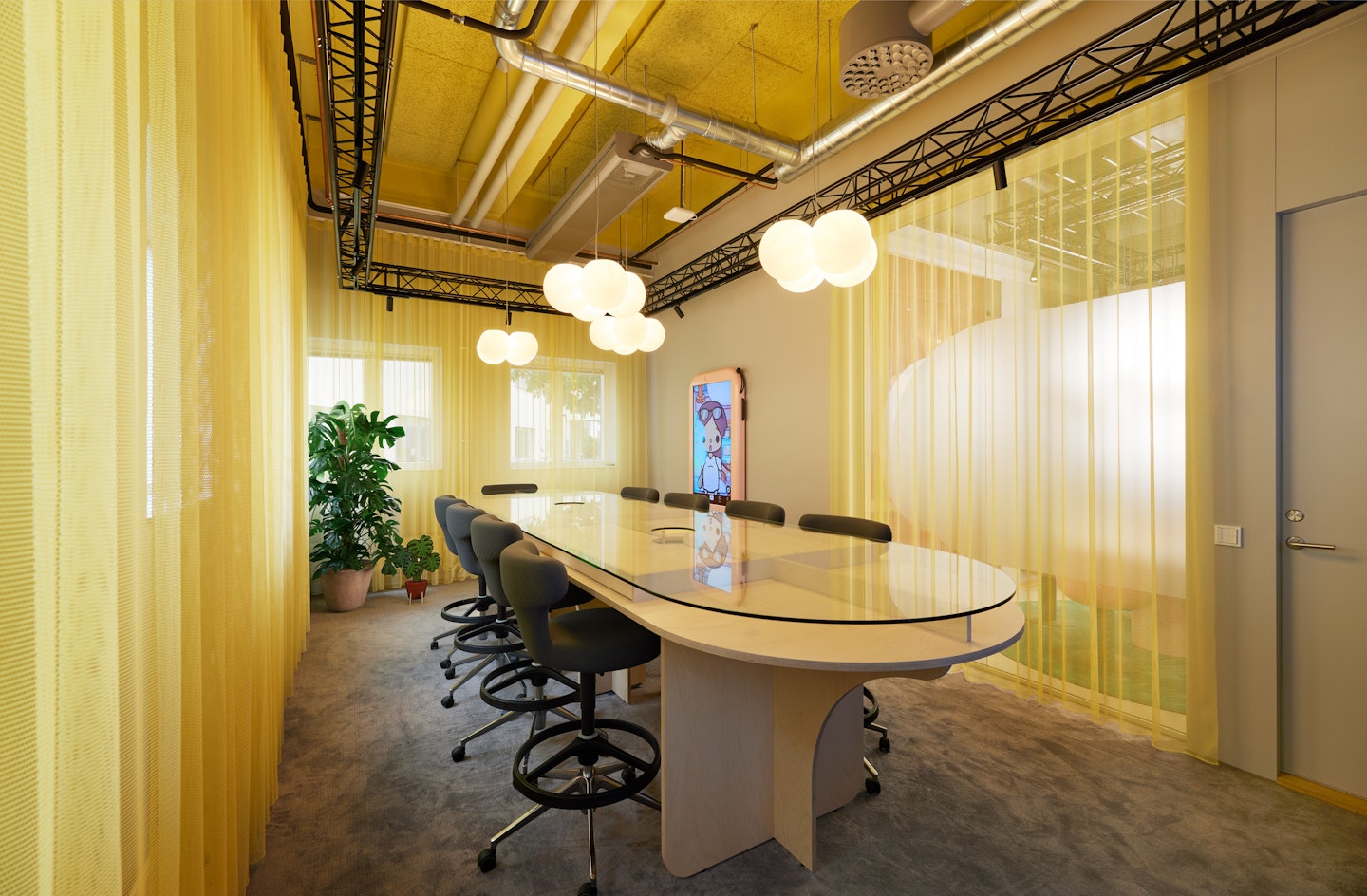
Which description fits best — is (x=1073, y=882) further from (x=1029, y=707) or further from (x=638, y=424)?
(x=638, y=424)

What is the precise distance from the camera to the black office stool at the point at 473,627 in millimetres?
3176

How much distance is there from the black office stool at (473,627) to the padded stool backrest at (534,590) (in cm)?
98

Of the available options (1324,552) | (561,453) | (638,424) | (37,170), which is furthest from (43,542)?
(638,424)

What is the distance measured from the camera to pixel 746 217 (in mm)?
5707

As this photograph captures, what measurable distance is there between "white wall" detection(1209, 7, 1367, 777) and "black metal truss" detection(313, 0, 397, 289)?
374 cm

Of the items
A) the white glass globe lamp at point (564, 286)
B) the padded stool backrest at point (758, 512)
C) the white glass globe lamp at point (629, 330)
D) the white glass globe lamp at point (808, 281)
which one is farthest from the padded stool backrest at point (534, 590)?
the white glass globe lamp at point (629, 330)

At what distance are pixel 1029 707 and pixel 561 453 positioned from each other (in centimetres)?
527

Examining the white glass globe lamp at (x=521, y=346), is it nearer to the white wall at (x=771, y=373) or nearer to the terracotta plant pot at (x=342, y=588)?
the white wall at (x=771, y=373)

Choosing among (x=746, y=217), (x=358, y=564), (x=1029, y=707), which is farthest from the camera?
(x=746, y=217)

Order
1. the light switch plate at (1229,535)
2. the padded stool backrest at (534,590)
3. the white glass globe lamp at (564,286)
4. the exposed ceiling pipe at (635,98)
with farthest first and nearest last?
the white glass globe lamp at (564,286) < the exposed ceiling pipe at (635,98) < the light switch plate at (1229,535) < the padded stool backrest at (534,590)

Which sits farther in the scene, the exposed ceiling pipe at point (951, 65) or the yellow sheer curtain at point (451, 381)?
the yellow sheer curtain at point (451, 381)

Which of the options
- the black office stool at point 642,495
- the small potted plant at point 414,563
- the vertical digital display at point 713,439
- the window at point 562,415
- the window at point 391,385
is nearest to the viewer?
the black office stool at point 642,495

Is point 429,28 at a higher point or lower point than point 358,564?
higher

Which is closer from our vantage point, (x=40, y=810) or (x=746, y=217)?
(x=40, y=810)
